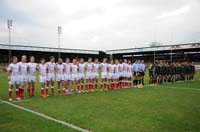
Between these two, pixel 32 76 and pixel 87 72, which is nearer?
pixel 32 76

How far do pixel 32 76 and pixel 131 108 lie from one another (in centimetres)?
582

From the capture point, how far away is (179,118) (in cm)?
706

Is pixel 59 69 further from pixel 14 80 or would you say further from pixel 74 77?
pixel 14 80

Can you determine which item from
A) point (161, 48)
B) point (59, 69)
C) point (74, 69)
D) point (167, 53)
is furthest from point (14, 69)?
point (167, 53)

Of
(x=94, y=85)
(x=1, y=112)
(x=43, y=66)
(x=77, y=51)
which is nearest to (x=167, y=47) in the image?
(x=77, y=51)

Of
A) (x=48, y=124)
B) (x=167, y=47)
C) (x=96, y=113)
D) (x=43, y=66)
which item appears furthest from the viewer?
(x=167, y=47)

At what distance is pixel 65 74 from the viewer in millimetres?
13008

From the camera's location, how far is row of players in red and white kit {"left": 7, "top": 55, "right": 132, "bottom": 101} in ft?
36.9

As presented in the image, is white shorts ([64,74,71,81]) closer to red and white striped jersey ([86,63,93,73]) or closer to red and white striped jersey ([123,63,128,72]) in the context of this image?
red and white striped jersey ([86,63,93,73])

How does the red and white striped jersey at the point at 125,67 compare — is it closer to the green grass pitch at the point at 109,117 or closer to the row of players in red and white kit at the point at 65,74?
the row of players in red and white kit at the point at 65,74

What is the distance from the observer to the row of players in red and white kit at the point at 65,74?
36.9 ft

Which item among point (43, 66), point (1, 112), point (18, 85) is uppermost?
point (43, 66)

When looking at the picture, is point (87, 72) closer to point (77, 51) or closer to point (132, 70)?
point (132, 70)

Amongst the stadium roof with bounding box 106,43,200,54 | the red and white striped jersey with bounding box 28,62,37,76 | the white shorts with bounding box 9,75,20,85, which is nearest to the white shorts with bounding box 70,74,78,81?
the red and white striped jersey with bounding box 28,62,37,76
